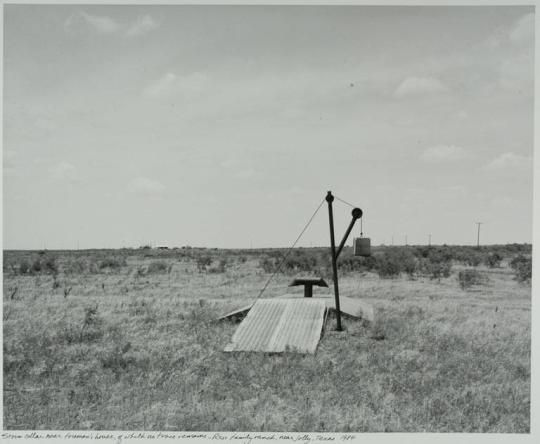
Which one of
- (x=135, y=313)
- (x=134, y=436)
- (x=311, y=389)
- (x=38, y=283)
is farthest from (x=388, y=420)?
(x=38, y=283)

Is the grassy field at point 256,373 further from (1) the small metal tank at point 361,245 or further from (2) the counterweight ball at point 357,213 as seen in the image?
(2) the counterweight ball at point 357,213

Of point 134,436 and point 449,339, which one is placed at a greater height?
point 449,339

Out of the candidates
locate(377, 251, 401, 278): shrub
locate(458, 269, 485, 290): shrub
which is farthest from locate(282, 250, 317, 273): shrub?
locate(458, 269, 485, 290): shrub

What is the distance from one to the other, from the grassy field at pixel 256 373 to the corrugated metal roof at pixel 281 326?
0.24m

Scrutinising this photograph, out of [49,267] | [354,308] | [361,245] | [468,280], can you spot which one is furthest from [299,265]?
[361,245]

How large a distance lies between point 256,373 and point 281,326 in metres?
1.91

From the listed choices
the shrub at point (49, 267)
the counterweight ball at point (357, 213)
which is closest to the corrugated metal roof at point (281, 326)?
the counterweight ball at point (357, 213)

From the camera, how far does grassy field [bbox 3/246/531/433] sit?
5.82 m

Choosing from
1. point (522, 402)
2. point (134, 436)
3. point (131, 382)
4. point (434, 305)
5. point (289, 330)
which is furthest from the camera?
point (434, 305)

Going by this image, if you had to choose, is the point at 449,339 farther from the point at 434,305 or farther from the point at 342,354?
the point at 434,305

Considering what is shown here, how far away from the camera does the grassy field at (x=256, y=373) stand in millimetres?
5820

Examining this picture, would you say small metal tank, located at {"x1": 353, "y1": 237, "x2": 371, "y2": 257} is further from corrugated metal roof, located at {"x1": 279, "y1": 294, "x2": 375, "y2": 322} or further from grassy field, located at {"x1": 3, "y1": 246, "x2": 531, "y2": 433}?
corrugated metal roof, located at {"x1": 279, "y1": 294, "x2": 375, "y2": 322}

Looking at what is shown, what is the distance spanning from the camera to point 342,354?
7.79 metres

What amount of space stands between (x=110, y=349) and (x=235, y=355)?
1969mm
